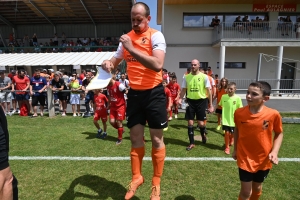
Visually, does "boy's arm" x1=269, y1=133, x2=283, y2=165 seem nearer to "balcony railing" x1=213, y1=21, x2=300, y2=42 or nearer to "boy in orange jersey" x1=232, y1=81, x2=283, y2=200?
"boy in orange jersey" x1=232, y1=81, x2=283, y2=200

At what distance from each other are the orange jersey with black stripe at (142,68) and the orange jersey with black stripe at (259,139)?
122 centimetres

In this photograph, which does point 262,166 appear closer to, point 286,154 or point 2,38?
point 286,154

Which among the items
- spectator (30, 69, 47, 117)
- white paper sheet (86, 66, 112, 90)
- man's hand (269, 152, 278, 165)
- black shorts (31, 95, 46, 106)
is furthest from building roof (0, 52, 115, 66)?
man's hand (269, 152, 278, 165)

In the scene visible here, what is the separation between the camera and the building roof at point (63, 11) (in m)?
24.6

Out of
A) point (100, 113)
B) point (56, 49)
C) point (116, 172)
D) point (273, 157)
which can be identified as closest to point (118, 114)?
point (100, 113)

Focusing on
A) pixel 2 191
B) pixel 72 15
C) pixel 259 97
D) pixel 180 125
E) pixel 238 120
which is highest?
pixel 72 15

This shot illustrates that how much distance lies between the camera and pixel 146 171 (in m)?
4.04

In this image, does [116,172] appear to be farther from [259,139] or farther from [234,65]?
[234,65]

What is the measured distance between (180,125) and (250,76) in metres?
14.0

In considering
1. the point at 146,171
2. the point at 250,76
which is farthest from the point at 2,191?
the point at 250,76

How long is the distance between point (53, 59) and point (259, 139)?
1894 cm

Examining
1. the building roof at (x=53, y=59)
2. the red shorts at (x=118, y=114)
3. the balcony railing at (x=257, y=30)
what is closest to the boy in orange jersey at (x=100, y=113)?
the red shorts at (x=118, y=114)

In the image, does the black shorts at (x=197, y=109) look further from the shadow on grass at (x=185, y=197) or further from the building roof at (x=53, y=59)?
the building roof at (x=53, y=59)

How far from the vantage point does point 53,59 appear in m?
18.7
